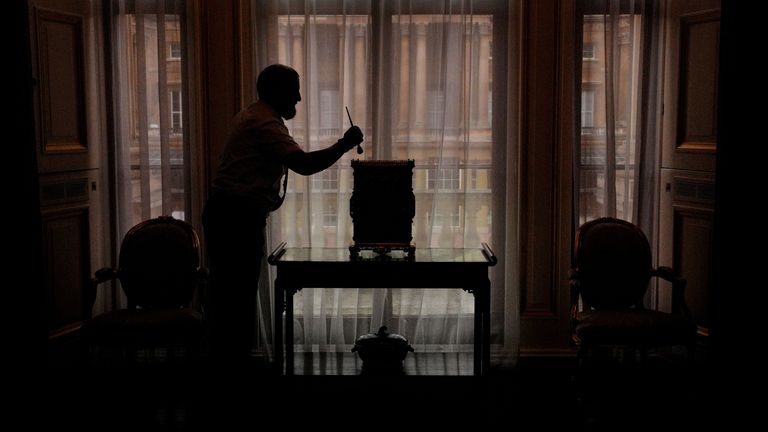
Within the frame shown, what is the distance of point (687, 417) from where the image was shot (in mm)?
3420

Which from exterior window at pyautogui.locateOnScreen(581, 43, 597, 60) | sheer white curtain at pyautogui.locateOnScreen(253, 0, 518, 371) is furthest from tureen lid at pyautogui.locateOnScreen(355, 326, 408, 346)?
exterior window at pyautogui.locateOnScreen(581, 43, 597, 60)

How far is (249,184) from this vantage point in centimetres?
337

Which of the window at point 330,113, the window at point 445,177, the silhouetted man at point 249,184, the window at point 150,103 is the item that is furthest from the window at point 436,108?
the window at point 150,103

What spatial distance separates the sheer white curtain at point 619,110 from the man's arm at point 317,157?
1.38 m

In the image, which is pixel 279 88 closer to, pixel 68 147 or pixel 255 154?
pixel 255 154

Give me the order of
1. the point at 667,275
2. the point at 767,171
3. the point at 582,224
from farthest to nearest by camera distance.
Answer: the point at 582,224 → the point at 667,275 → the point at 767,171

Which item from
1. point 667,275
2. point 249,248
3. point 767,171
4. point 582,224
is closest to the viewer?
point 767,171

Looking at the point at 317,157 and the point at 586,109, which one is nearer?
the point at 317,157

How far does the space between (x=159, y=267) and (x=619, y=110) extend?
2324 millimetres

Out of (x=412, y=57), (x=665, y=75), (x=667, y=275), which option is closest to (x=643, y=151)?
(x=665, y=75)

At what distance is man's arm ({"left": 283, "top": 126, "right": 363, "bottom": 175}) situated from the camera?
330 centimetres

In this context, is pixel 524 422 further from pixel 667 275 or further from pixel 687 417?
pixel 667 275

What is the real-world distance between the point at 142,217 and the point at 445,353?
1.67 m

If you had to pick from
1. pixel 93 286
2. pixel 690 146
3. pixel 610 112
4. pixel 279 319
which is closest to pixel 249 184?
pixel 279 319
